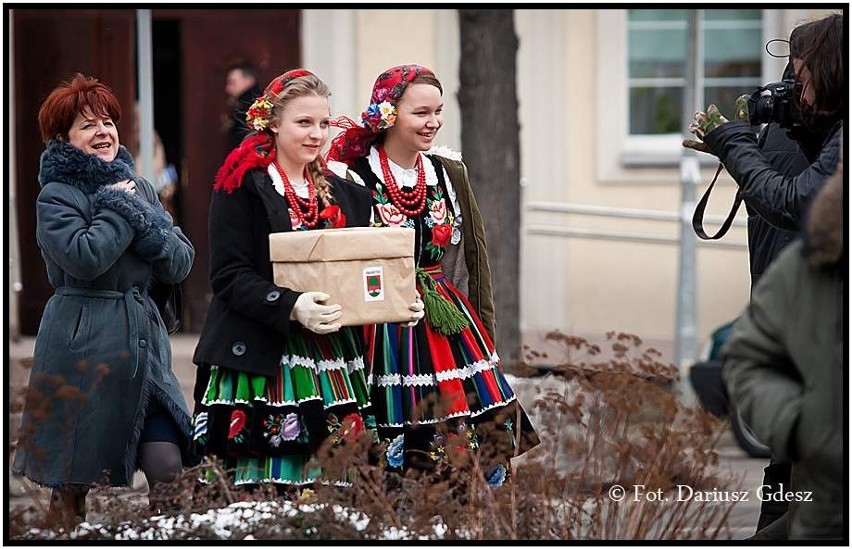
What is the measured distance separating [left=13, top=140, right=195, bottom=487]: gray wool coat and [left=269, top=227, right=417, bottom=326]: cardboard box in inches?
20.0

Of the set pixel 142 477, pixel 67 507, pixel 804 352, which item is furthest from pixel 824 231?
pixel 142 477

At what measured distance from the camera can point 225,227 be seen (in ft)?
14.1

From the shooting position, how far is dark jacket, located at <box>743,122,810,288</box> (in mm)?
4297

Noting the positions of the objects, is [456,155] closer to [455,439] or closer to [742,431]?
[455,439]

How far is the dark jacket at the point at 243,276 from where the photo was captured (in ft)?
13.9

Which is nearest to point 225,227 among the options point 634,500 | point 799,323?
point 634,500

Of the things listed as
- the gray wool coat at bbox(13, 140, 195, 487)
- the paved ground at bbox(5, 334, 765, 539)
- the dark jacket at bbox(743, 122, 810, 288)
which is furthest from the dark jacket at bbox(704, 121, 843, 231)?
the gray wool coat at bbox(13, 140, 195, 487)

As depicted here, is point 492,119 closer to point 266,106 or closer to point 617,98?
point 617,98

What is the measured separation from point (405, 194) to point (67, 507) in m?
1.39

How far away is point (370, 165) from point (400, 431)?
33.3 inches

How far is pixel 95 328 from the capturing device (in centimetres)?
445

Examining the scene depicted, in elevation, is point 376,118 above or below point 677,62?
below

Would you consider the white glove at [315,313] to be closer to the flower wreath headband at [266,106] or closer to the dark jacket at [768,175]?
the flower wreath headband at [266,106]

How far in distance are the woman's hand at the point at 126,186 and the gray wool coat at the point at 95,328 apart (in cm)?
2
